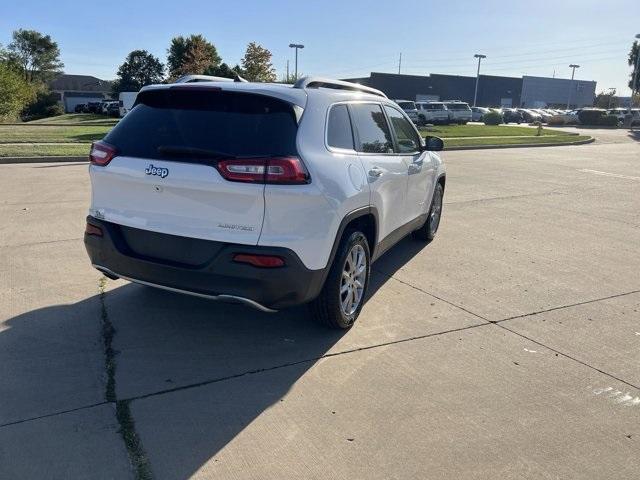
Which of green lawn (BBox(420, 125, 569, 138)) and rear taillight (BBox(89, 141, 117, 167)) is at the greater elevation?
rear taillight (BBox(89, 141, 117, 167))

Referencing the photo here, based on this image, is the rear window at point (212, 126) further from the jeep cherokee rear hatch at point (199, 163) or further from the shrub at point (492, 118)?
the shrub at point (492, 118)

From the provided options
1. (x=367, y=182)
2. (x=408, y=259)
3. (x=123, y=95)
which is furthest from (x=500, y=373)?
(x=123, y=95)

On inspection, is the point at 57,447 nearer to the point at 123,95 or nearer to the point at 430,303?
the point at 430,303

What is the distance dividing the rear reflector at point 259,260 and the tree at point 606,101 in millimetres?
104947

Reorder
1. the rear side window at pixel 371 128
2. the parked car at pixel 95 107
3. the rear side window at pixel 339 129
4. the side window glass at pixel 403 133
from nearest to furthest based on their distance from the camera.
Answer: the rear side window at pixel 339 129, the rear side window at pixel 371 128, the side window glass at pixel 403 133, the parked car at pixel 95 107

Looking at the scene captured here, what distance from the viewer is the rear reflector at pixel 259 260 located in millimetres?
3510

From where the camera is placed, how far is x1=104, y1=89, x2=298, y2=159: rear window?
11.7ft

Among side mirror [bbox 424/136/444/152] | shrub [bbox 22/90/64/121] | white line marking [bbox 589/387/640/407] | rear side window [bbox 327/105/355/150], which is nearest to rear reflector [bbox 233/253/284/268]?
rear side window [bbox 327/105/355/150]

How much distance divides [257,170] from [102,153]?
1.25m

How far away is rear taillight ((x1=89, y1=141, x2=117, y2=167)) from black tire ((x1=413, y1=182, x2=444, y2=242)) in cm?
390

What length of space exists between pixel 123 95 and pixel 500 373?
43738mm

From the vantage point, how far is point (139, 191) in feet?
12.3

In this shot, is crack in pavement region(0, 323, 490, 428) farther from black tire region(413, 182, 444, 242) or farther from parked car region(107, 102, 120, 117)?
parked car region(107, 102, 120, 117)

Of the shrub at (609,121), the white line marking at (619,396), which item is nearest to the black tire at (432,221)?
the white line marking at (619,396)
